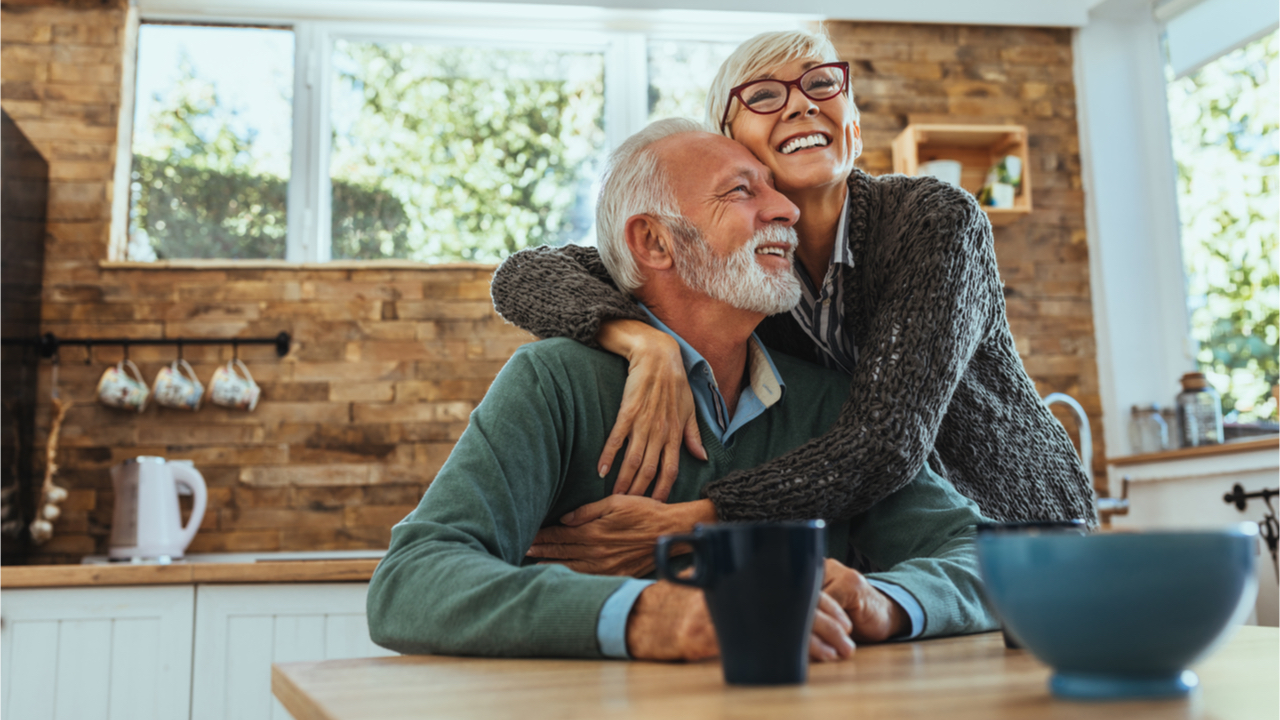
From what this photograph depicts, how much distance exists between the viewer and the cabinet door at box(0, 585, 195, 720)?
86.6 inches

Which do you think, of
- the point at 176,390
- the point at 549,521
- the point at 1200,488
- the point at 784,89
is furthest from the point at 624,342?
the point at 1200,488

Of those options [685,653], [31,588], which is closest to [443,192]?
[31,588]

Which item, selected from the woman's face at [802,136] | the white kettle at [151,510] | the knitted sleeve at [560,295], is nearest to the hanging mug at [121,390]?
the white kettle at [151,510]

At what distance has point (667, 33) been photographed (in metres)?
3.56

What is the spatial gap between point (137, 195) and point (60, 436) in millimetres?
812

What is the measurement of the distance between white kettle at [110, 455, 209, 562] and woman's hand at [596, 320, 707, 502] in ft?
6.70

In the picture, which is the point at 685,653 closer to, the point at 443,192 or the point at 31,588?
the point at 31,588

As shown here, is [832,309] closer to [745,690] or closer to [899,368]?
[899,368]

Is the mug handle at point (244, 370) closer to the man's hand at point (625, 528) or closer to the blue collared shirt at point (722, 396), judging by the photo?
the blue collared shirt at point (722, 396)

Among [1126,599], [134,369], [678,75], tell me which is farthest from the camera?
[678,75]

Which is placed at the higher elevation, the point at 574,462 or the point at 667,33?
the point at 667,33

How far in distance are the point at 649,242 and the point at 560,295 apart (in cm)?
16

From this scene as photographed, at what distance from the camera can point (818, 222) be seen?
4.48 ft

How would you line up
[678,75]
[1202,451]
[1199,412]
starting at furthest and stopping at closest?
[678,75], [1199,412], [1202,451]
